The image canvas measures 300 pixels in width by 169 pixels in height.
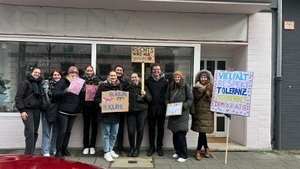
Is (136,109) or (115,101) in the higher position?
(115,101)

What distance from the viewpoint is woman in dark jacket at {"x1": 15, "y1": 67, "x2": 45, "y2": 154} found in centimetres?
567

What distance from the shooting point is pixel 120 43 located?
7.24m

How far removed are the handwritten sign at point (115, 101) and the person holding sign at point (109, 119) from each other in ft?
0.19

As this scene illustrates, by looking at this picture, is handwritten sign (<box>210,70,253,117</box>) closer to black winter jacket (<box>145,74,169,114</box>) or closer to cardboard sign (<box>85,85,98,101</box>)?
black winter jacket (<box>145,74,169,114</box>)

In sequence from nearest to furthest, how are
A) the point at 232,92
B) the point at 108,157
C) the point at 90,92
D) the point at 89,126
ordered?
the point at 232,92
the point at 108,157
the point at 90,92
the point at 89,126

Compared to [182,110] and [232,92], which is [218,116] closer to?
[232,92]

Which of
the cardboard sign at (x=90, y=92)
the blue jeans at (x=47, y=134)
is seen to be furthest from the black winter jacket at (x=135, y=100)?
the blue jeans at (x=47, y=134)

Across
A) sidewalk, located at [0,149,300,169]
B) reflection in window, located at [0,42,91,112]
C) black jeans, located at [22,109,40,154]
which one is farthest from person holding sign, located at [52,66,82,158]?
reflection in window, located at [0,42,91,112]

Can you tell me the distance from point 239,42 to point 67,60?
13.9 ft

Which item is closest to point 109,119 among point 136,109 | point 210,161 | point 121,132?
point 136,109

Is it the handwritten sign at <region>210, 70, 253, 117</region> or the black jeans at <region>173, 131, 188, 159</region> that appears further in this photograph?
the black jeans at <region>173, 131, 188, 159</region>

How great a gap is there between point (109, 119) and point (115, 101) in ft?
1.27

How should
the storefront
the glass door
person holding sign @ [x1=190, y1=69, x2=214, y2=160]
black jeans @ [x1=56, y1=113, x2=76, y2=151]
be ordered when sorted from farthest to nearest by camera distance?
1. the glass door
2. the storefront
3. person holding sign @ [x1=190, y1=69, x2=214, y2=160]
4. black jeans @ [x1=56, y1=113, x2=76, y2=151]

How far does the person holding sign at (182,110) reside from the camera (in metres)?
6.08
